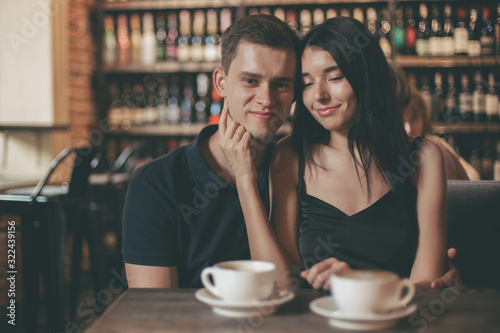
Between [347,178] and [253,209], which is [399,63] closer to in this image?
[347,178]

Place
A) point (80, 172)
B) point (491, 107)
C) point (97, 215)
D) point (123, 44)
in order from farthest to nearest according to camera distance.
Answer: point (123, 44)
point (491, 107)
point (97, 215)
point (80, 172)

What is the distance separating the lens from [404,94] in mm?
2268

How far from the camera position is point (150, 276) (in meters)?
1.17

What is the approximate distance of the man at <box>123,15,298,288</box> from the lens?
120 centimetres

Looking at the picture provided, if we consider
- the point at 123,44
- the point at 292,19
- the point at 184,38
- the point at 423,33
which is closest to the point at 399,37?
the point at 423,33

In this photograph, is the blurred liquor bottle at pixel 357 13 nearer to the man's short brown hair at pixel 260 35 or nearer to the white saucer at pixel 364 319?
the man's short brown hair at pixel 260 35

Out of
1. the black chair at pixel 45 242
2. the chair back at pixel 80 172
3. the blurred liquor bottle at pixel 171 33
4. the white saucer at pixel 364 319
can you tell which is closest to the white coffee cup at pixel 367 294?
the white saucer at pixel 364 319

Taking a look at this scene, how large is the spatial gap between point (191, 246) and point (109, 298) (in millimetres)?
1813

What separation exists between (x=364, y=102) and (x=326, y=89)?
13cm

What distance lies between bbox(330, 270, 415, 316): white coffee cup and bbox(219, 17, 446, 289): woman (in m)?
0.49

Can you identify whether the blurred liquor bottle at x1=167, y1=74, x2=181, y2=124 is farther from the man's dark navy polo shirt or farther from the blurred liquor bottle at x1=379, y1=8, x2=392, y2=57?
the man's dark navy polo shirt

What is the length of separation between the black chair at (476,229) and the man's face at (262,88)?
604mm

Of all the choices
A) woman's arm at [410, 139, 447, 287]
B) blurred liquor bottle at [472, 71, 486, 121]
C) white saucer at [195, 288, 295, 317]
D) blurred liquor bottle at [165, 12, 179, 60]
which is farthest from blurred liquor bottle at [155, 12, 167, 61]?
white saucer at [195, 288, 295, 317]

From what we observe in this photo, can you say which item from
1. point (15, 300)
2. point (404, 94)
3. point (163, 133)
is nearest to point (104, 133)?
point (163, 133)
